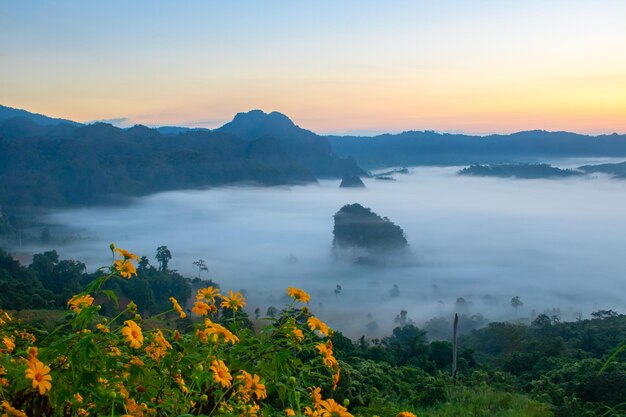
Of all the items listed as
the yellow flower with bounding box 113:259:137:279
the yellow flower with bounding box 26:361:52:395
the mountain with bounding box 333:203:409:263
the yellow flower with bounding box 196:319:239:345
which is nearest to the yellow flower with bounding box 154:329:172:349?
the yellow flower with bounding box 196:319:239:345

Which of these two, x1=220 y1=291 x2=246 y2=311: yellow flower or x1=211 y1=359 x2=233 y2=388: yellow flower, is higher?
x1=220 y1=291 x2=246 y2=311: yellow flower

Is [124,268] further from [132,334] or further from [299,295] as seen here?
[299,295]

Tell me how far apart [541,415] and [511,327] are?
2692 cm

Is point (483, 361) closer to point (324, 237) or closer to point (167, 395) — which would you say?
point (167, 395)

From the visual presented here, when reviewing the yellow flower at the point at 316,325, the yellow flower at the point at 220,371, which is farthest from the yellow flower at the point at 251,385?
the yellow flower at the point at 316,325

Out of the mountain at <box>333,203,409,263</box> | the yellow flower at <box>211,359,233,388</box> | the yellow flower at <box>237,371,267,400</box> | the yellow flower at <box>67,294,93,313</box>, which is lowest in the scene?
the mountain at <box>333,203,409,263</box>

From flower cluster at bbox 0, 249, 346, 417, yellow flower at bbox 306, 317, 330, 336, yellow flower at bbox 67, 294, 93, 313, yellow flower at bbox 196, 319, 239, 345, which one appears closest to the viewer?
flower cluster at bbox 0, 249, 346, 417

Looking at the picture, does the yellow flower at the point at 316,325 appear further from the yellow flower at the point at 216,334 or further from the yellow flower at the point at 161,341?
the yellow flower at the point at 161,341

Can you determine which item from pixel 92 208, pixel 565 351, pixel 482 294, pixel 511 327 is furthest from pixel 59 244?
pixel 565 351

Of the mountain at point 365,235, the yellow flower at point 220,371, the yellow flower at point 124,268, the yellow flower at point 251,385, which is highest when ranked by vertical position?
the yellow flower at point 124,268

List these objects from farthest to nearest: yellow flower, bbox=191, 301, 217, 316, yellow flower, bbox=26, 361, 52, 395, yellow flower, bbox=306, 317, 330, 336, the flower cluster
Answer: yellow flower, bbox=191, 301, 217, 316 → yellow flower, bbox=306, 317, 330, 336 → the flower cluster → yellow flower, bbox=26, 361, 52, 395

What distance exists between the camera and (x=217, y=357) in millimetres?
2223

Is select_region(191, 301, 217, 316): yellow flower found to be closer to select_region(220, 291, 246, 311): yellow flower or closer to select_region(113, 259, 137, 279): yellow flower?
select_region(220, 291, 246, 311): yellow flower

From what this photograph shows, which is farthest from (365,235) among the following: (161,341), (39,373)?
(39,373)
